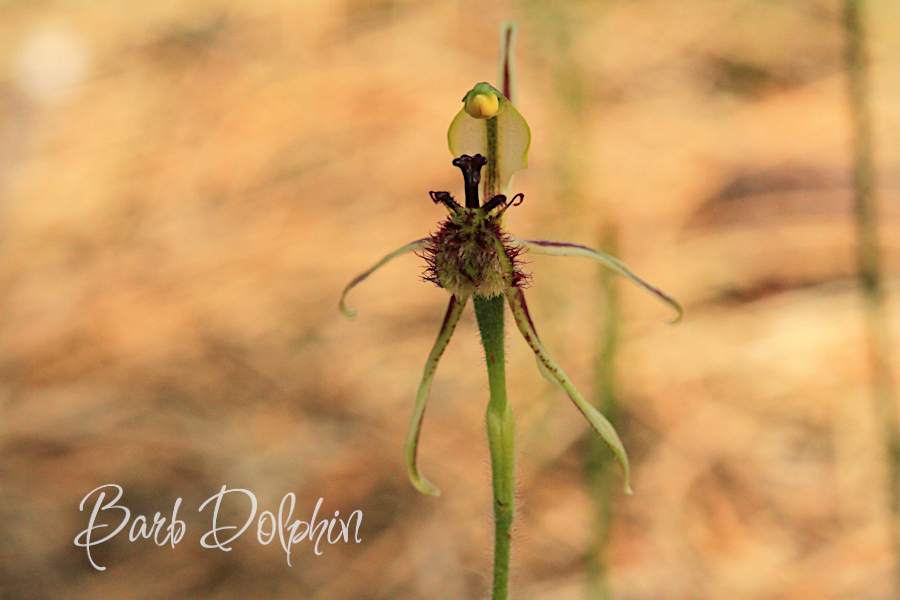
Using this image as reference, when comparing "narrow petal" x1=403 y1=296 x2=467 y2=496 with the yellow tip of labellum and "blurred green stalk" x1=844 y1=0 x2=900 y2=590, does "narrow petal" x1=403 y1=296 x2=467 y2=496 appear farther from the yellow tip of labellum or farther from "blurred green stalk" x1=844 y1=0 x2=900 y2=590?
"blurred green stalk" x1=844 y1=0 x2=900 y2=590

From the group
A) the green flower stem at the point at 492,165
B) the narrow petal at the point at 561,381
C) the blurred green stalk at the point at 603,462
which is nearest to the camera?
the narrow petal at the point at 561,381

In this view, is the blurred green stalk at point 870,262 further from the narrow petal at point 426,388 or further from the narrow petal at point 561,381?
the narrow petal at point 426,388

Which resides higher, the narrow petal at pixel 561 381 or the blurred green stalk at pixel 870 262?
the blurred green stalk at pixel 870 262

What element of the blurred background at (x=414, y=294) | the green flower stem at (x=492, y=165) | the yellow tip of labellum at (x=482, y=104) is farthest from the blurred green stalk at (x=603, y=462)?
the yellow tip of labellum at (x=482, y=104)

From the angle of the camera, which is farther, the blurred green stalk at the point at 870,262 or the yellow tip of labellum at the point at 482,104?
the blurred green stalk at the point at 870,262

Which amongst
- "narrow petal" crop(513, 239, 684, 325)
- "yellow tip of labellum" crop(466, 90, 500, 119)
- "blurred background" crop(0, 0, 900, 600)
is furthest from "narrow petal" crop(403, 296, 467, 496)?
"blurred background" crop(0, 0, 900, 600)

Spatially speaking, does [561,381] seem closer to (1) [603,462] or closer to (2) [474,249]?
(2) [474,249]
